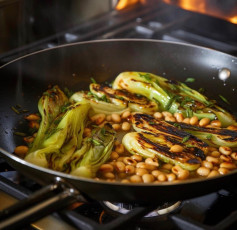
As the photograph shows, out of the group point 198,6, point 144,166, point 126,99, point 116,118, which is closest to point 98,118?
point 116,118

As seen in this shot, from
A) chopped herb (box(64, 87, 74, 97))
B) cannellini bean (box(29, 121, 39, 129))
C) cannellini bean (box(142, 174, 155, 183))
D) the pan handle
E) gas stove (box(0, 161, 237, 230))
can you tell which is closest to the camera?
the pan handle

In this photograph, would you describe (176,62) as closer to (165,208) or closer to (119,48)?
(119,48)

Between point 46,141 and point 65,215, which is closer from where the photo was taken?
point 65,215

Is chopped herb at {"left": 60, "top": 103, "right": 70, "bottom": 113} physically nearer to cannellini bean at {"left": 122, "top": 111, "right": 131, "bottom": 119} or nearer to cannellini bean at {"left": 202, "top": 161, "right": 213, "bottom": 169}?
cannellini bean at {"left": 122, "top": 111, "right": 131, "bottom": 119}

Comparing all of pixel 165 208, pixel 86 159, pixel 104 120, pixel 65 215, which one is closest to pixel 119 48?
pixel 104 120

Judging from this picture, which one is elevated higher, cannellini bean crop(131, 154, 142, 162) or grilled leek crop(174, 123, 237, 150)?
grilled leek crop(174, 123, 237, 150)

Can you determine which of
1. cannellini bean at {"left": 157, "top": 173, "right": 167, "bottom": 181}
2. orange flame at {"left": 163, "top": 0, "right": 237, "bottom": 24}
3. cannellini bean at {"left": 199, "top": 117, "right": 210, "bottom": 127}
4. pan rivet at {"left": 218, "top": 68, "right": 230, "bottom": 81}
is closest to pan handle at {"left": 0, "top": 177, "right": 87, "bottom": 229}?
cannellini bean at {"left": 157, "top": 173, "right": 167, "bottom": 181}

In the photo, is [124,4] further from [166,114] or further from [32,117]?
[32,117]
